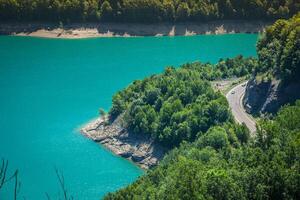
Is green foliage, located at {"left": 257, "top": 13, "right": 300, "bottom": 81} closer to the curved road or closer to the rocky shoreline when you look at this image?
the curved road

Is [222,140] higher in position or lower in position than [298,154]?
lower

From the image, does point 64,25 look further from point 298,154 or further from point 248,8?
point 298,154

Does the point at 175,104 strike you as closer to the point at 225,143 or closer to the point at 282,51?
the point at 225,143

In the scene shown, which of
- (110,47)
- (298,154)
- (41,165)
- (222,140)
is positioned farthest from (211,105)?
(110,47)

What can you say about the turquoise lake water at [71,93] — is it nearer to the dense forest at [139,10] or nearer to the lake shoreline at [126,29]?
the lake shoreline at [126,29]

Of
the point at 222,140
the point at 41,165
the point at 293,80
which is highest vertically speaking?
the point at 293,80

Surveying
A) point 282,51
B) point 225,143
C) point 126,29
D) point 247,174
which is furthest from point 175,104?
point 126,29

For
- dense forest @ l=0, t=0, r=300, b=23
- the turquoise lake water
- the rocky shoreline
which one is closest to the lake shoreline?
dense forest @ l=0, t=0, r=300, b=23
